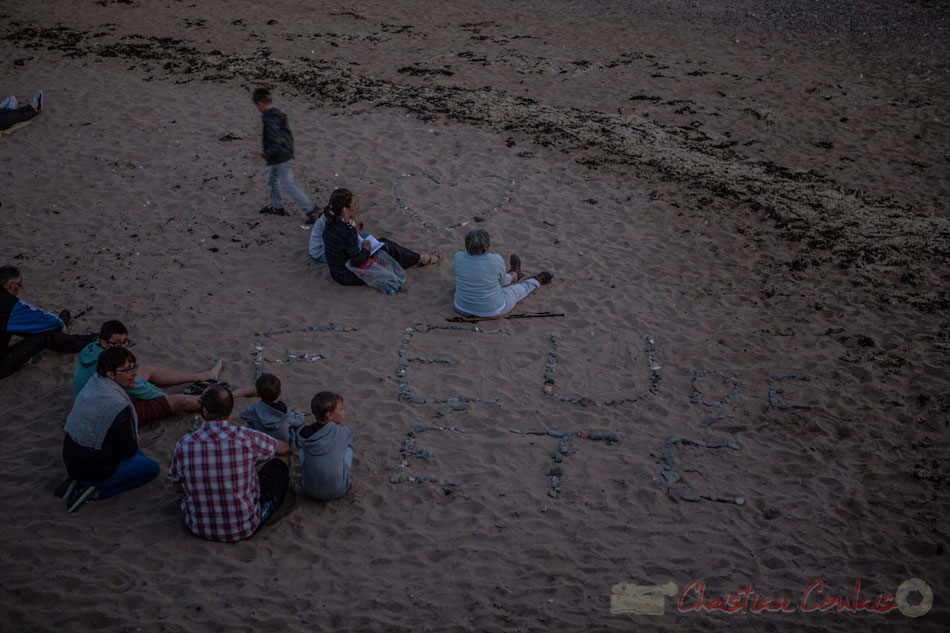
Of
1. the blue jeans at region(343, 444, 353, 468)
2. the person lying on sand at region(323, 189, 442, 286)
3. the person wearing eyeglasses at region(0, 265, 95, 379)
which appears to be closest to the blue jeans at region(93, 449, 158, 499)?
the blue jeans at region(343, 444, 353, 468)

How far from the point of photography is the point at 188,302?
25.9 feet

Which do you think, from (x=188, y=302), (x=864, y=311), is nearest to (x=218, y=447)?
(x=188, y=302)

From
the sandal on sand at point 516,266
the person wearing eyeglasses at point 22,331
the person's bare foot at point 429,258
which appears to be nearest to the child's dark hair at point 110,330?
the person wearing eyeglasses at point 22,331

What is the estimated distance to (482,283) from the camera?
7547 mm

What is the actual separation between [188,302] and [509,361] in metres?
3.72

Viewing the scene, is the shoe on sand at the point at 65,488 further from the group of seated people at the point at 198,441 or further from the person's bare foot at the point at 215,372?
the person's bare foot at the point at 215,372

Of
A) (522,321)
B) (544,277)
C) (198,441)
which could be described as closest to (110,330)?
(198,441)

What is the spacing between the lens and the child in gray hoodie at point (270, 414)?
5.56 meters

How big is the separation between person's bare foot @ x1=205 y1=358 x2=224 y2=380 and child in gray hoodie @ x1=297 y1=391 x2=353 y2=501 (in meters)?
1.75

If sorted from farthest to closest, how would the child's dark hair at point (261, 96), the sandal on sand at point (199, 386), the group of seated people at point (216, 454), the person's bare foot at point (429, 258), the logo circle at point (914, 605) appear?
the child's dark hair at point (261, 96) → the person's bare foot at point (429, 258) → the sandal on sand at point (199, 386) → the group of seated people at point (216, 454) → the logo circle at point (914, 605)

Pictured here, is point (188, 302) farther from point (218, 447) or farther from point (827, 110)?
point (827, 110)

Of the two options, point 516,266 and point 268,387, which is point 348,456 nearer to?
point 268,387

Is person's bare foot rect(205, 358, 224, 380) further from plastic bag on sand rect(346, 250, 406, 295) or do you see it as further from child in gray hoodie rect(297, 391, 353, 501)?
plastic bag on sand rect(346, 250, 406, 295)

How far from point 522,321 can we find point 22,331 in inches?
199
